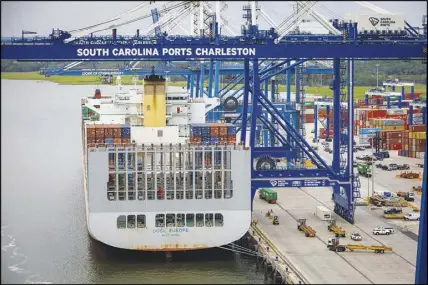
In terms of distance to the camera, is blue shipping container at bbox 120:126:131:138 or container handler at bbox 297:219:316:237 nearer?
container handler at bbox 297:219:316:237

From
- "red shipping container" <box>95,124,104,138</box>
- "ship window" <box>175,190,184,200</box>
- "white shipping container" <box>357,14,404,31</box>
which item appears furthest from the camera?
"white shipping container" <box>357,14,404,31</box>

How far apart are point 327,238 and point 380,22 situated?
7.41m

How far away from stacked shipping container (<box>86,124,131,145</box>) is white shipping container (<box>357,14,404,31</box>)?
850 centimetres

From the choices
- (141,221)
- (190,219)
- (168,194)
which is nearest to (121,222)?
(141,221)

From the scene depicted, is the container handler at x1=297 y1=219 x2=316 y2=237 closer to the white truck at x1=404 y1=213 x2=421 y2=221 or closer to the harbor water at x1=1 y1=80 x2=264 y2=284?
the harbor water at x1=1 y1=80 x2=264 y2=284

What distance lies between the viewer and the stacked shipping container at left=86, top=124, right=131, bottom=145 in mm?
31938

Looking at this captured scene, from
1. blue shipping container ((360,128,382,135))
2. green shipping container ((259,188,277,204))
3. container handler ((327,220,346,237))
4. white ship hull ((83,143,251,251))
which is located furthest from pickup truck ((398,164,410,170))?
white ship hull ((83,143,251,251))

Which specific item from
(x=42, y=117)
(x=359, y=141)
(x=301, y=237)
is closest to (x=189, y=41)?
(x=301, y=237)

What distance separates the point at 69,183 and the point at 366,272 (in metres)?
20.6

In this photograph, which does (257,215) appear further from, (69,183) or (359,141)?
(359,141)

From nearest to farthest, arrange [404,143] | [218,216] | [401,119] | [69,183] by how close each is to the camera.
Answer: [218,216] → [69,183] → [404,143] → [401,119]

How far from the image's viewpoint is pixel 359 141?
63344mm

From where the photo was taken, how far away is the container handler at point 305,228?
31.7 m

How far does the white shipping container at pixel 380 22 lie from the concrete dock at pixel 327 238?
6.62 meters
